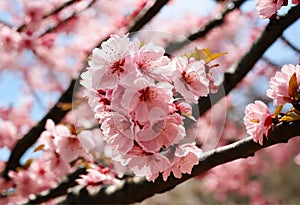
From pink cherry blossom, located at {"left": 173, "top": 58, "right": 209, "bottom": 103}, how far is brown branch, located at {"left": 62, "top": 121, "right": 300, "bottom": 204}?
196 millimetres

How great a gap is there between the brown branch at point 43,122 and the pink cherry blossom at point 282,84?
3.05 ft

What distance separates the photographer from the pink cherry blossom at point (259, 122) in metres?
1.07

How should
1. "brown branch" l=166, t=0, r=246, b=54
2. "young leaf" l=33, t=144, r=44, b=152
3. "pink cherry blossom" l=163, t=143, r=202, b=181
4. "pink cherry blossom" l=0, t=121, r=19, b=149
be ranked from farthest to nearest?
1. "pink cherry blossom" l=0, t=121, r=19, b=149
2. "brown branch" l=166, t=0, r=246, b=54
3. "young leaf" l=33, t=144, r=44, b=152
4. "pink cherry blossom" l=163, t=143, r=202, b=181

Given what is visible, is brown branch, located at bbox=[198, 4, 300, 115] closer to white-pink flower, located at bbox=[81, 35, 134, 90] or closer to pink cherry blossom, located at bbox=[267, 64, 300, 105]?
pink cherry blossom, located at bbox=[267, 64, 300, 105]

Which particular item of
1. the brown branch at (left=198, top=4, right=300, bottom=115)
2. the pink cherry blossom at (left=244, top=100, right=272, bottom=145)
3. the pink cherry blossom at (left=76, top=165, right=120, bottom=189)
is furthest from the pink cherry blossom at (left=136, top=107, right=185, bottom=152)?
the pink cherry blossom at (left=76, top=165, right=120, bottom=189)

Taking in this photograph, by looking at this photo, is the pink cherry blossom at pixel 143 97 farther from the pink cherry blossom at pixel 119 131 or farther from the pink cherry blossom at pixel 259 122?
the pink cherry blossom at pixel 259 122

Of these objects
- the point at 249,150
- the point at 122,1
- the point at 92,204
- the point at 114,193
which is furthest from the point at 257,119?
the point at 122,1

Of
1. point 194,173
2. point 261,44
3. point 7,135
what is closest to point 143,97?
point 194,173

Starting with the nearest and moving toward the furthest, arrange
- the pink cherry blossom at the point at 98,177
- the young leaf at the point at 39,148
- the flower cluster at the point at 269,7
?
the flower cluster at the point at 269,7
the pink cherry blossom at the point at 98,177
the young leaf at the point at 39,148

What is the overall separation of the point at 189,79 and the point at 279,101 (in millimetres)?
228

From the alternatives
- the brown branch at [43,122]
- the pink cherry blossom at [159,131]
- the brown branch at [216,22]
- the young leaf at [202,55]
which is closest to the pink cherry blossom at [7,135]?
the brown branch at [43,122]

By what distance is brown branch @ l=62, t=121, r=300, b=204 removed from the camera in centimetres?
107

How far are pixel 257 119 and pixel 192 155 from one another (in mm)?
169

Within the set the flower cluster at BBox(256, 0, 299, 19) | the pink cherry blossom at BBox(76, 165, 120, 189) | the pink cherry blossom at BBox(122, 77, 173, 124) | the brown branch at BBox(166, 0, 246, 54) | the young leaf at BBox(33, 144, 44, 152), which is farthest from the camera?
the brown branch at BBox(166, 0, 246, 54)
